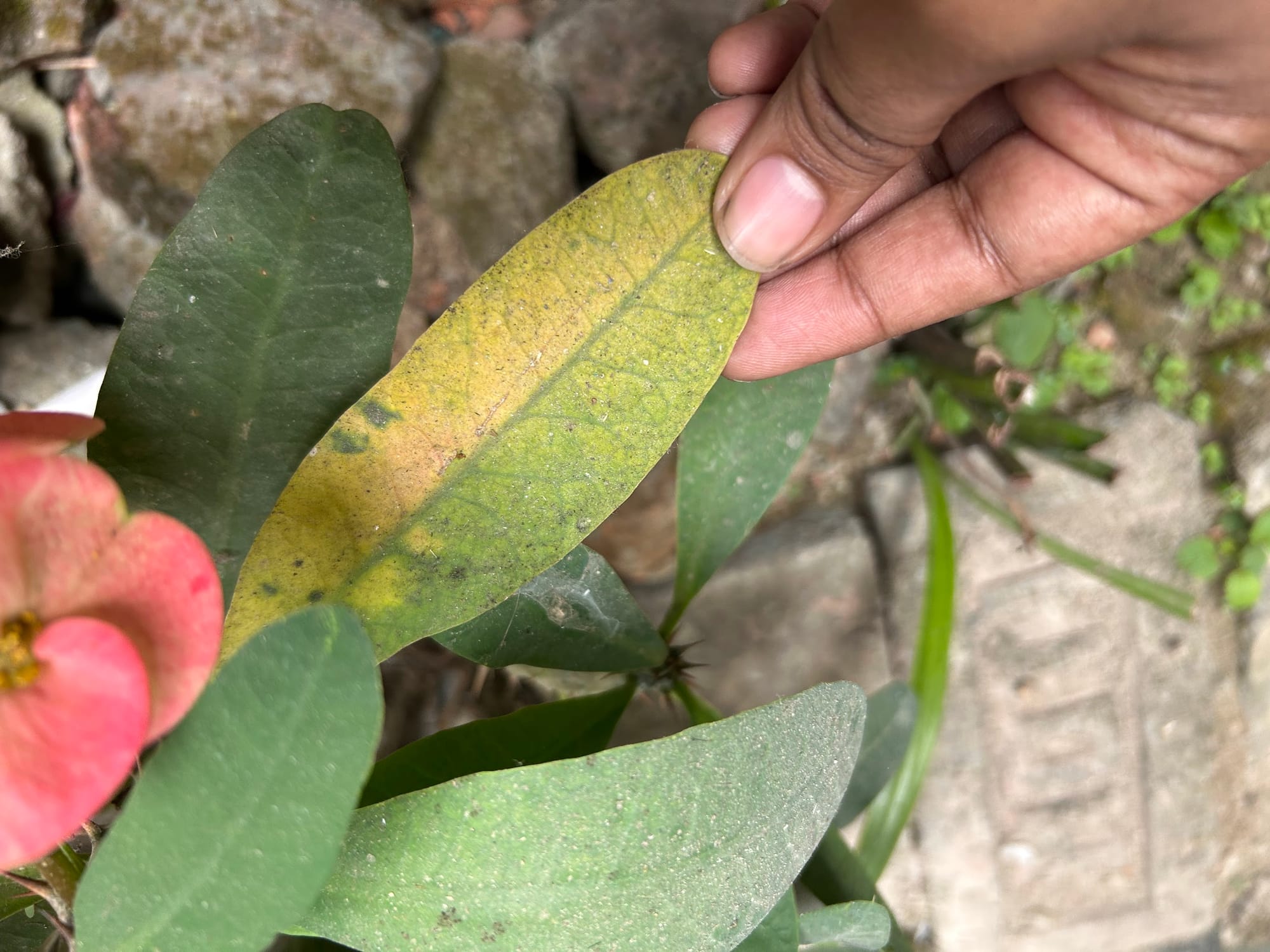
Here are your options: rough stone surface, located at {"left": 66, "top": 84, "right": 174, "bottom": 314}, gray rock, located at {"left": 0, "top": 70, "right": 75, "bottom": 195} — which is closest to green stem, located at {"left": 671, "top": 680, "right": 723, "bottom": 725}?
rough stone surface, located at {"left": 66, "top": 84, "right": 174, "bottom": 314}

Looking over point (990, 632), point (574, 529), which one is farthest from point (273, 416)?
point (990, 632)

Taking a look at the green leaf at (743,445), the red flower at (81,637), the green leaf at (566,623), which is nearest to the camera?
the red flower at (81,637)

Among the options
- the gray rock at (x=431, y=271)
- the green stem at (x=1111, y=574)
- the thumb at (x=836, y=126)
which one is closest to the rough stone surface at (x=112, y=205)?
the gray rock at (x=431, y=271)

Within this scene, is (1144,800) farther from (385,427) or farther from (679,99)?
(385,427)

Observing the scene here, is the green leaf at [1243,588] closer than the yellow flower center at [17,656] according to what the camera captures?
No

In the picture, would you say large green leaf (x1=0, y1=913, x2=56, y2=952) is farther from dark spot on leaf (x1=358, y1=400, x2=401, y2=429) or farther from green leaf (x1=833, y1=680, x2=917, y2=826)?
green leaf (x1=833, y1=680, x2=917, y2=826)

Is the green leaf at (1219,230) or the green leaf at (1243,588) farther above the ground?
the green leaf at (1219,230)

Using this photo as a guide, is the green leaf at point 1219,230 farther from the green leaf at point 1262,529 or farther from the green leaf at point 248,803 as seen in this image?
the green leaf at point 248,803
